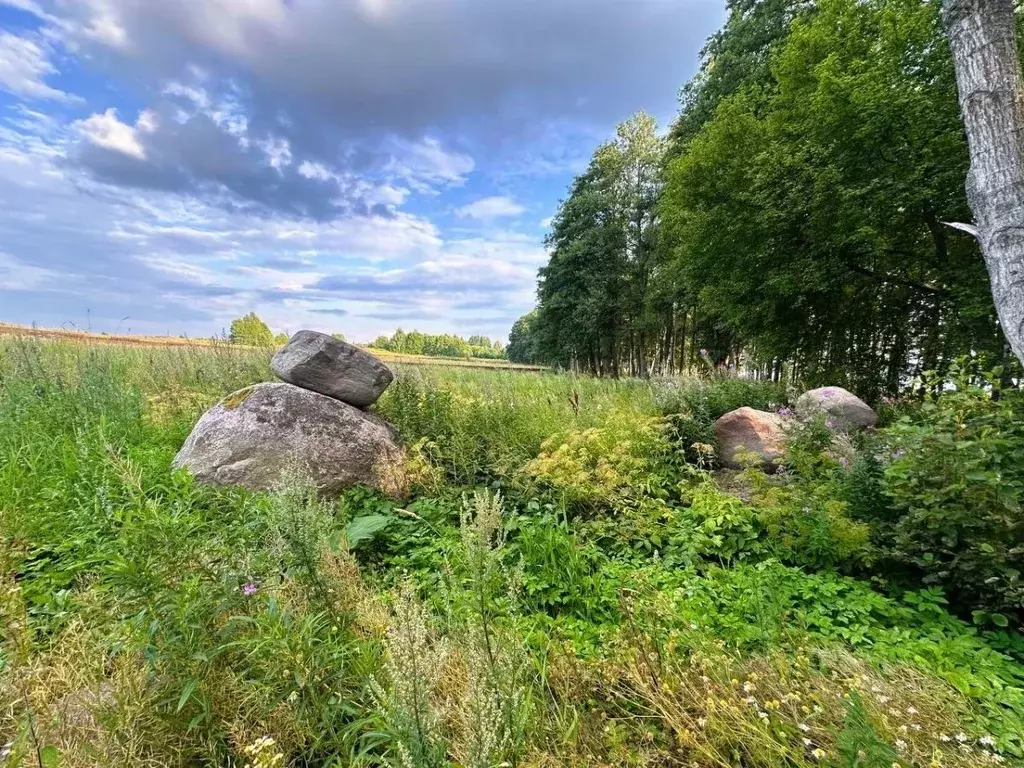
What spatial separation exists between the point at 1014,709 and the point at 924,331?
11.4 metres

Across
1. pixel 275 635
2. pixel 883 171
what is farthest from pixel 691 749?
pixel 883 171

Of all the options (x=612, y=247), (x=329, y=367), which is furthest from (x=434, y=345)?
(x=329, y=367)

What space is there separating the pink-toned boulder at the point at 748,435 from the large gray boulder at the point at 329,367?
4095mm

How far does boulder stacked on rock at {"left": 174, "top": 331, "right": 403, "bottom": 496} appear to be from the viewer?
3760 mm

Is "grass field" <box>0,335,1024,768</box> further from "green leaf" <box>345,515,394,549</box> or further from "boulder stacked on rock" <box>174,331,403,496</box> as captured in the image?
"boulder stacked on rock" <box>174,331,403,496</box>

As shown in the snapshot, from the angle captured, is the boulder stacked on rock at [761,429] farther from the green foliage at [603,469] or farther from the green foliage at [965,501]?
the green foliage at [965,501]

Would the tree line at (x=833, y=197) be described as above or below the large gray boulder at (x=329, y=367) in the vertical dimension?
above

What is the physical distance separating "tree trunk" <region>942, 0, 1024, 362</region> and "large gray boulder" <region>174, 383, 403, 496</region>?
5524 millimetres

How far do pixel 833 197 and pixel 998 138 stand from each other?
216 inches

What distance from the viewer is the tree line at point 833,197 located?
301 inches

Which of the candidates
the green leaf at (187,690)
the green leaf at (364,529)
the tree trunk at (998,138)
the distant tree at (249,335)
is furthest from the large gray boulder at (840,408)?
the distant tree at (249,335)

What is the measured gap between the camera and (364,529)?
9.86 ft

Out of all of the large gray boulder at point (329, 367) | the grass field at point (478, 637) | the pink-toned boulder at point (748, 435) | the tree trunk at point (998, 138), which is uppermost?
the tree trunk at point (998, 138)

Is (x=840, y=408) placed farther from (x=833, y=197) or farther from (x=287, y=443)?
(x=287, y=443)
